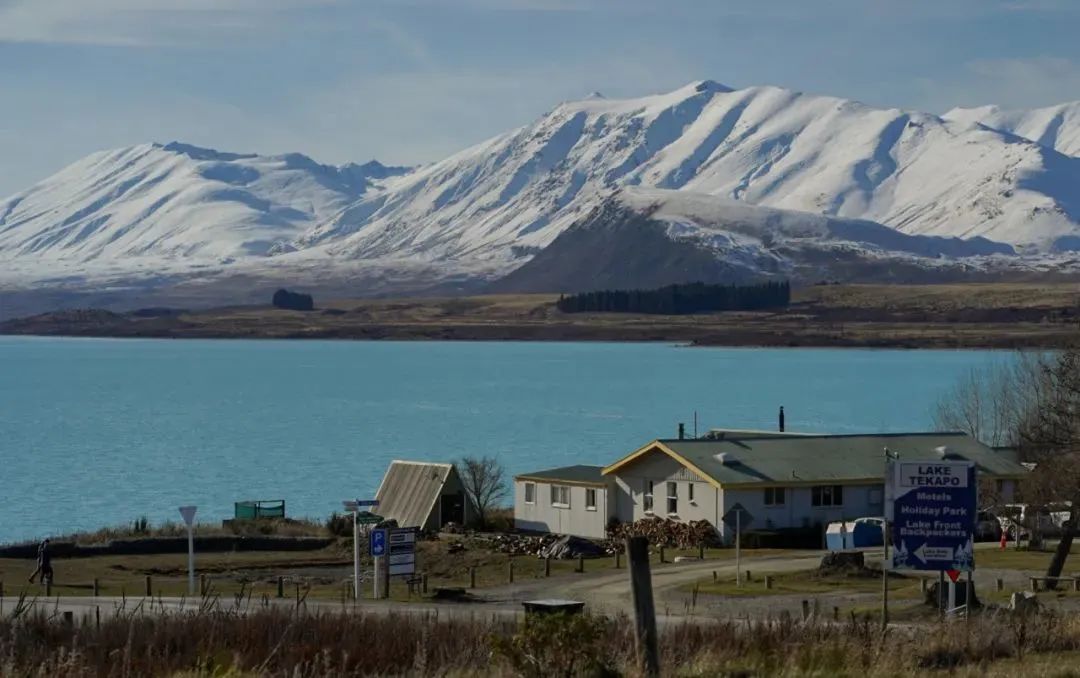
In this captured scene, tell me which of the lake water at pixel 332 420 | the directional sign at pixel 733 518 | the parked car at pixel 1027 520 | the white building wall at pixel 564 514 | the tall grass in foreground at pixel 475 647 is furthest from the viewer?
the lake water at pixel 332 420

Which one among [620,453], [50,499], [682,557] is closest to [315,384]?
[620,453]

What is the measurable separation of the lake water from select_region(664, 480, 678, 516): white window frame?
2026 centimetres

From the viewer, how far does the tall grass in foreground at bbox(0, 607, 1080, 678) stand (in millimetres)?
16125

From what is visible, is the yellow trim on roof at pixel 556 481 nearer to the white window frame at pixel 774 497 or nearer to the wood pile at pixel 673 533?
the wood pile at pixel 673 533

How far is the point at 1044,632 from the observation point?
69.1 feet

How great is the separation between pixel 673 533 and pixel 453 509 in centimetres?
909

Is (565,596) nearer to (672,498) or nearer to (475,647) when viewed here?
(672,498)

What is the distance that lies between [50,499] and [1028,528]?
134ft

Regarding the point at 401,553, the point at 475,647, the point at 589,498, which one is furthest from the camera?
the point at 589,498

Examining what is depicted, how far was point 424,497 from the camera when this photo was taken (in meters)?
57.4

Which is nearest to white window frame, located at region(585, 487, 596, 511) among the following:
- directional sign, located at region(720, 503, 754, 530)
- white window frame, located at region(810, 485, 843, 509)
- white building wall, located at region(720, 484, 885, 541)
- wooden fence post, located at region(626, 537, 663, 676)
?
white building wall, located at region(720, 484, 885, 541)

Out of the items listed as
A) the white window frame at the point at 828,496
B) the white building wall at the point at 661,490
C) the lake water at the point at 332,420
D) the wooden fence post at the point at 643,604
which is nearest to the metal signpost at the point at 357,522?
the white building wall at the point at 661,490

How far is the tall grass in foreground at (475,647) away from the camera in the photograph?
52.9 feet

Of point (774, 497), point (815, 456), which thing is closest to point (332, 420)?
point (815, 456)
